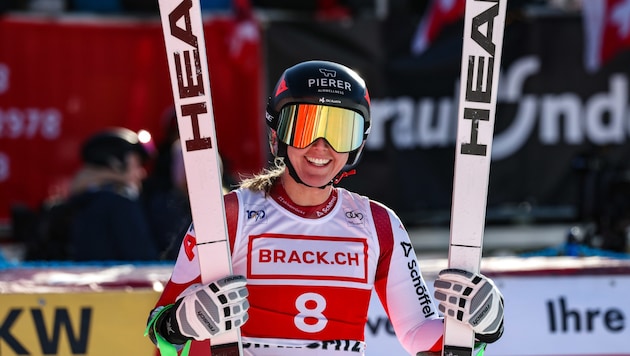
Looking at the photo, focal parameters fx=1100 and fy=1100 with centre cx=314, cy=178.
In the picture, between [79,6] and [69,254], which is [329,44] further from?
[69,254]

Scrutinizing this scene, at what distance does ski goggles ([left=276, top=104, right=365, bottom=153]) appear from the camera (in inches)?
144

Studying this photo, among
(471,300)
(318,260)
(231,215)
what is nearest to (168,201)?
(231,215)

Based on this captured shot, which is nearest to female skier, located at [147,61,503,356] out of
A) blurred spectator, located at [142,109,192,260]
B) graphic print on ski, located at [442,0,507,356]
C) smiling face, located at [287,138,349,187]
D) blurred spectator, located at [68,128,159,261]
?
smiling face, located at [287,138,349,187]

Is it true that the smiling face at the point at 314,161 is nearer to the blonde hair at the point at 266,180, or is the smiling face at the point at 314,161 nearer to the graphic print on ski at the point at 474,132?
the blonde hair at the point at 266,180

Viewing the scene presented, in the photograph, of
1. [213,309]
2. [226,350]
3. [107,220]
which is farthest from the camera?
[107,220]

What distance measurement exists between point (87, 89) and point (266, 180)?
19.7 ft

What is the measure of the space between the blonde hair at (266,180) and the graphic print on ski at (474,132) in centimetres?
63

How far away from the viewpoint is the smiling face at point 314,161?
144 inches

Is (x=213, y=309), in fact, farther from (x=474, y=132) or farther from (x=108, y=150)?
(x=108, y=150)

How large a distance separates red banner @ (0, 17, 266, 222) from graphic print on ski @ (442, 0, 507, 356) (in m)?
5.74

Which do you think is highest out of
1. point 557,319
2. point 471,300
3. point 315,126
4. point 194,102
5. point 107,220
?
point 194,102

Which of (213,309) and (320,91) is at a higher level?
(320,91)

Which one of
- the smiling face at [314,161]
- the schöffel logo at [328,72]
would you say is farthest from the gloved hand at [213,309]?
the schöffel logo at [328,72]

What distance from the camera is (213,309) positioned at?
3393mm
